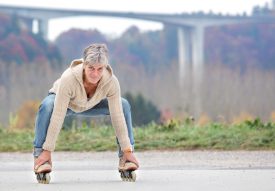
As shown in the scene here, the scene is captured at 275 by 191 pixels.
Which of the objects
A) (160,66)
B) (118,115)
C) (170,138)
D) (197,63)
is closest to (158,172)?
(118,115)

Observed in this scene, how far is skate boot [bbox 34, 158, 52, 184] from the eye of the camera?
5699mm

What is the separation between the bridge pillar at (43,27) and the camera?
5659 cm

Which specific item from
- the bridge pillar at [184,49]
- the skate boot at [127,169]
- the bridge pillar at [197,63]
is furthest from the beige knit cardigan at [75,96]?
the bridge pillar at [184,49]

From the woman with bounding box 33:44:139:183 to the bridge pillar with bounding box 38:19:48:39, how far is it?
5114 centimetres

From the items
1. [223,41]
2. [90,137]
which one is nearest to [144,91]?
[223,41]

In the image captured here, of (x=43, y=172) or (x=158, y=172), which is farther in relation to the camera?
(x=158, y=172)

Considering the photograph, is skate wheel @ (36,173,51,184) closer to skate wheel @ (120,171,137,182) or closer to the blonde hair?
skate wheel @ (120,171,137,182)

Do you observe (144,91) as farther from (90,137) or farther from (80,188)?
(80,188)

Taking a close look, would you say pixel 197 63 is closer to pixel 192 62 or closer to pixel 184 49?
pixel 192 62

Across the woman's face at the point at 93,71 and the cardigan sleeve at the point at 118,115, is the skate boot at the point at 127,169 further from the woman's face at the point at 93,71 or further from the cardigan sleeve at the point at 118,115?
the woman's face at the point at 93,71

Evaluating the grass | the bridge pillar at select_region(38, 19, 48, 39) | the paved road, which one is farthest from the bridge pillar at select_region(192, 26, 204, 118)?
the paved road

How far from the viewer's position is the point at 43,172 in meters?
5.72

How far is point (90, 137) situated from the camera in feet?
33.1

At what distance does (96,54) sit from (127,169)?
0.84 metres
